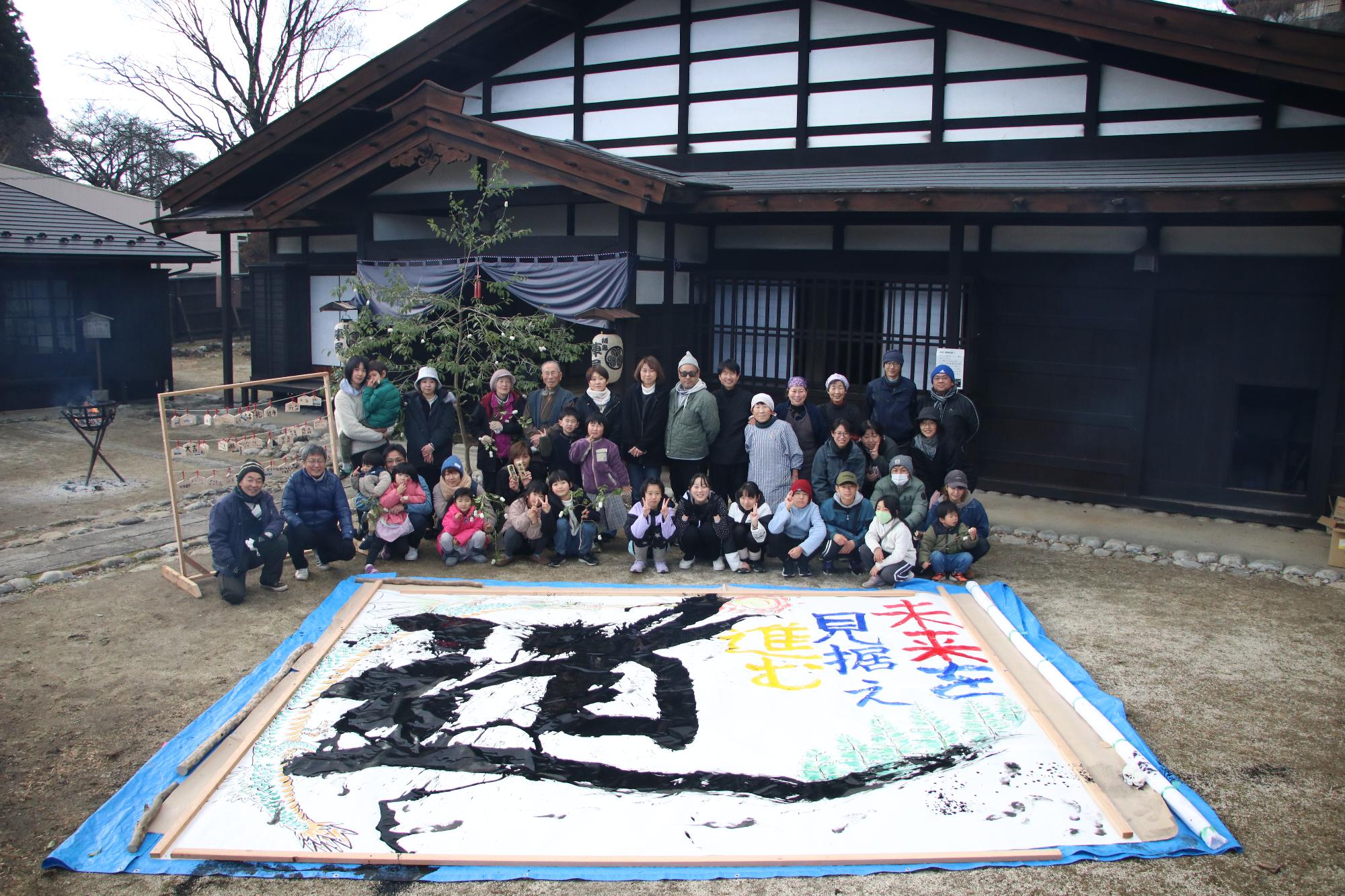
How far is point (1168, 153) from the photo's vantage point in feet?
29.9

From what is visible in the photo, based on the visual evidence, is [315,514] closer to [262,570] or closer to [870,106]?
[262,570]

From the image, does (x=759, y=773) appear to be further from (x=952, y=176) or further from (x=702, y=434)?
(x=952, y=176)

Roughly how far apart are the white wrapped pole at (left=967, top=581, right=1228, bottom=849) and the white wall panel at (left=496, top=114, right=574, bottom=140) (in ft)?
27.1

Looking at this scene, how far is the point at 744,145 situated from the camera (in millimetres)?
11078

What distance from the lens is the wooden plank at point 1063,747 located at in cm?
416

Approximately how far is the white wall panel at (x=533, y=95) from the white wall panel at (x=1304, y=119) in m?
7.41

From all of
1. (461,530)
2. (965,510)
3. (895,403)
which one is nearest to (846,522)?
(965,510)

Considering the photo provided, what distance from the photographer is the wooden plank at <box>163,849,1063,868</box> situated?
392 cm

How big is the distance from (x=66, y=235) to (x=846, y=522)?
1360 centimetres

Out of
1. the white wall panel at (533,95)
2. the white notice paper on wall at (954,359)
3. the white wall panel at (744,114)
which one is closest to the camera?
the white notice paper on wall at (954,359)

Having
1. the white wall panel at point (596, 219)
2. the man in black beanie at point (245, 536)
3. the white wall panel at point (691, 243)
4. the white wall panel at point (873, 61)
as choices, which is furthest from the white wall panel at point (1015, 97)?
the man in black beanie at point (245, 536)

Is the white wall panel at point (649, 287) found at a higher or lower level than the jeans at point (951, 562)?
higher

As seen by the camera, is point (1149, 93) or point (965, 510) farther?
point (1149, 93)

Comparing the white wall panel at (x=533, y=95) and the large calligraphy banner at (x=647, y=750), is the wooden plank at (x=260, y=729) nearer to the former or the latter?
the large calligraphy banner at (x=647, y=750)
